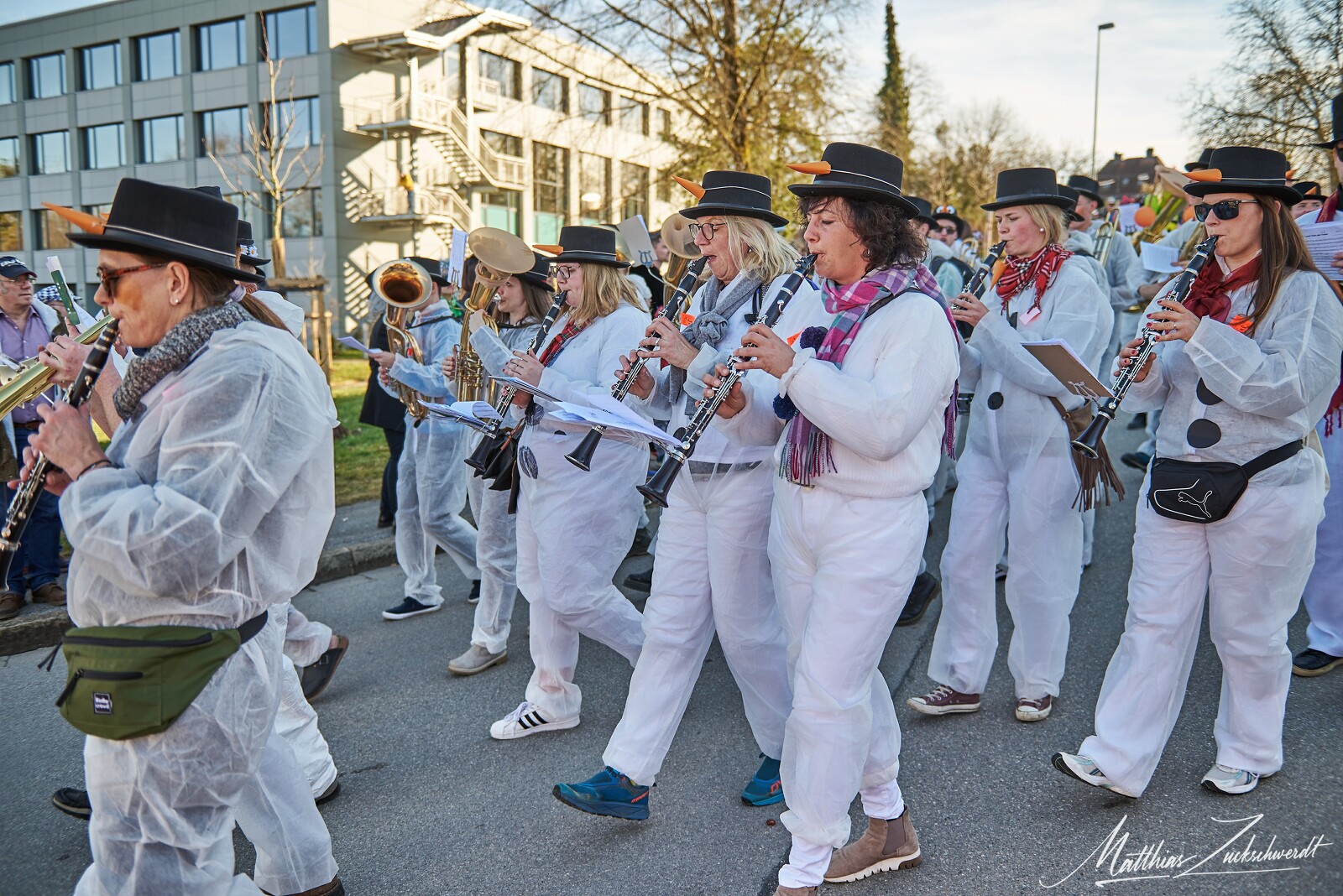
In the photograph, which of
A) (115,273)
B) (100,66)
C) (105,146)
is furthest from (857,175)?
(100,66)

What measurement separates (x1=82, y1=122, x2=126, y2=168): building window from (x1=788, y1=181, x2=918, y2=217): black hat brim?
1452 inches

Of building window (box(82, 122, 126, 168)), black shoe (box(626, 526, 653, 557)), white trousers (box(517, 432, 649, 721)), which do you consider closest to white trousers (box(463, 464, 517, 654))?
white trousers (box(517, 432, 649, 721))

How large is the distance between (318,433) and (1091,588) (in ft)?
16.4

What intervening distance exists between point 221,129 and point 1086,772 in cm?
3405

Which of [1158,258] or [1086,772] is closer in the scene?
[1086,772]

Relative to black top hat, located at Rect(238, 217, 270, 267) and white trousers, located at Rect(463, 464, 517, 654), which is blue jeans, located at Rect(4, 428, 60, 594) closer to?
black top hat, located at Rect(238, 217, 270, 267)

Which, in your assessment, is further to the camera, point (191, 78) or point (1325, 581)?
point (191, 78)

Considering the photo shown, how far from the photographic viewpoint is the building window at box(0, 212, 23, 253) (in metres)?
34.5

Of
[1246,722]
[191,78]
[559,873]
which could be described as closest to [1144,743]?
[1246,722]

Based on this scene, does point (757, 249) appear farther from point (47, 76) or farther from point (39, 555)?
point (47, 76)

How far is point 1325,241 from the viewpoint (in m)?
4.16

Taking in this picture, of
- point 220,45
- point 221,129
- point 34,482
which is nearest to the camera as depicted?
point 34,482

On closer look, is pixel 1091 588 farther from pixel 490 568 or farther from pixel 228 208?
pixel 228 208

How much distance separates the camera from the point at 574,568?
4.25 meters
